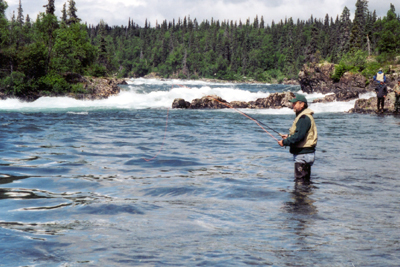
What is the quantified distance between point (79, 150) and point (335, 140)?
10.4 meters

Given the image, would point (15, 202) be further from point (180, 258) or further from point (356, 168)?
point (356, 168)

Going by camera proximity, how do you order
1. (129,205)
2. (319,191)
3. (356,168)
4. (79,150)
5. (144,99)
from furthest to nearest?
(144,99) → (79,150) → (356,168) → (319,191) → (129,205)

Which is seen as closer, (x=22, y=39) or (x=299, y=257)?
(x=299, y=257)

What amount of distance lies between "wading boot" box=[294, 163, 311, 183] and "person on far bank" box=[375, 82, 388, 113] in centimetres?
2283

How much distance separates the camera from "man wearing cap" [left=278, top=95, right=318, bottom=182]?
845cm

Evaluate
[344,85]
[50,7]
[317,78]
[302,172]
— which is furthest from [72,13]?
[302,172]

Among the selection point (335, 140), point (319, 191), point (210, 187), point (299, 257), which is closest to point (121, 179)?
point (210, 187)

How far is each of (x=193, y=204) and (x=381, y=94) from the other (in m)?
26.0

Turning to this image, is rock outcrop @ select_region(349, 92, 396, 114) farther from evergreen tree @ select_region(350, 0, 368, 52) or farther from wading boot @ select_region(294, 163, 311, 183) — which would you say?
evergreen tree @ select_region(350, 0, 368, 52)

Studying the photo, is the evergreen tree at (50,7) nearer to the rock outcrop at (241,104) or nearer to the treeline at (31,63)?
the treeline at (31,63)

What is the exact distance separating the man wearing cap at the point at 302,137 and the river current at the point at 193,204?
65 cm

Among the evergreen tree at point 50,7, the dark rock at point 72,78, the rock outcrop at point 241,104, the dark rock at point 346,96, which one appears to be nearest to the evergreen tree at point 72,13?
the evergreen tree at point 50,7

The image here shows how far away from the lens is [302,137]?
8.49 m

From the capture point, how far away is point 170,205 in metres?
7.53
